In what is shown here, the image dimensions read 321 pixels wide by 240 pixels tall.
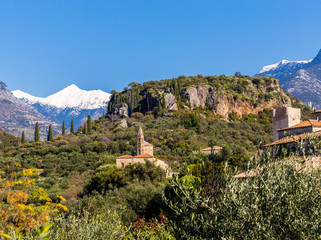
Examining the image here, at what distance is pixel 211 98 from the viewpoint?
98.0m

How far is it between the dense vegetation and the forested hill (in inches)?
29.5

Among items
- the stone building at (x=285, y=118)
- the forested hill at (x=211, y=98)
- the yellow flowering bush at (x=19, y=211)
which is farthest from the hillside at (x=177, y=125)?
the yellow flowering bush at (x=19, y=211)

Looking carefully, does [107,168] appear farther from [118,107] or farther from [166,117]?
[118,107]

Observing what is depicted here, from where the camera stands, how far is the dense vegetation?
236 inches

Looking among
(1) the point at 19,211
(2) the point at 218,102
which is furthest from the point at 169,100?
(1) the point at 19,211

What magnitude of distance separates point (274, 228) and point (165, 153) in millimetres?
52786

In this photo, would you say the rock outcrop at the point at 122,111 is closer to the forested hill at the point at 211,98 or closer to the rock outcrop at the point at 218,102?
the forested hill at the point at 211,98

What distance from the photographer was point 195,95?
98.2 m

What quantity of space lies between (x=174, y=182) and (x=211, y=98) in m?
93.0

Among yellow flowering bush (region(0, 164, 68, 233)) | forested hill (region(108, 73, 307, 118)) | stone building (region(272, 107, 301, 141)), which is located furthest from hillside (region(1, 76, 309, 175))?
yellow flowering bush (region(0, 164, 68, 233))

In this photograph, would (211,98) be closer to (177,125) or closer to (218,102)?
(218,102)

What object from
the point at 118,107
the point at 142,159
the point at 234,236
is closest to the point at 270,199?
the point at 234,236

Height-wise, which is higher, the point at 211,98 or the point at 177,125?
the point at 211,98

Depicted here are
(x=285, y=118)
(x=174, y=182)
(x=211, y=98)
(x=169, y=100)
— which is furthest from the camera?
(x=211, y=98)
